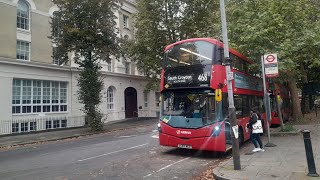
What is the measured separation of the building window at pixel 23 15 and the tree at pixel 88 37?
2543 millimetres

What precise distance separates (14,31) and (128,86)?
15.0 meters

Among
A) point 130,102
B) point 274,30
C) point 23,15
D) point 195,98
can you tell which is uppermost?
point 23,15

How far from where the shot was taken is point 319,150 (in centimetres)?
1166

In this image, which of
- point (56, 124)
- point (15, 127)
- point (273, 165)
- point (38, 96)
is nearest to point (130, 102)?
point (56, 124)

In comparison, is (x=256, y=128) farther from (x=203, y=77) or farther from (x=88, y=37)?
(x=88, y=37)

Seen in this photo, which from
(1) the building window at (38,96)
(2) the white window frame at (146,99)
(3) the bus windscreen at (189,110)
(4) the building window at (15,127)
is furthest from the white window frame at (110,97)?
(3) the bus windscreen at (189,110)

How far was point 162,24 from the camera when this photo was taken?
3316 cm

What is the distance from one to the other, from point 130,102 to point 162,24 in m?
9.85

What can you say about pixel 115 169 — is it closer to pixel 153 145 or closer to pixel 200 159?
pixel 200 159

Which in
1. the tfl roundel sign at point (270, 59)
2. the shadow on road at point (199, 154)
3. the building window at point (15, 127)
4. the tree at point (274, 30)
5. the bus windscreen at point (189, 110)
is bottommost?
the shadow on road at point (199, 154)

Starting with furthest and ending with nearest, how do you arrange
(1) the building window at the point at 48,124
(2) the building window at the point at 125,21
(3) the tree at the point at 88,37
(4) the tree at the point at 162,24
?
(2) the building window at the point at 125,21 < (4) the tree at the point at 162,24 < (1) the building window at the point at 48,124 < (3) the tree at the point at 88,37

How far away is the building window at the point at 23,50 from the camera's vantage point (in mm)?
24312

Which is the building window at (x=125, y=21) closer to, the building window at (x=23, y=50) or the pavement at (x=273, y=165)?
the building window at (x=23, y=50)

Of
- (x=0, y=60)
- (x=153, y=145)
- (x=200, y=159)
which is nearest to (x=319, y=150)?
(x=200, y=159)
